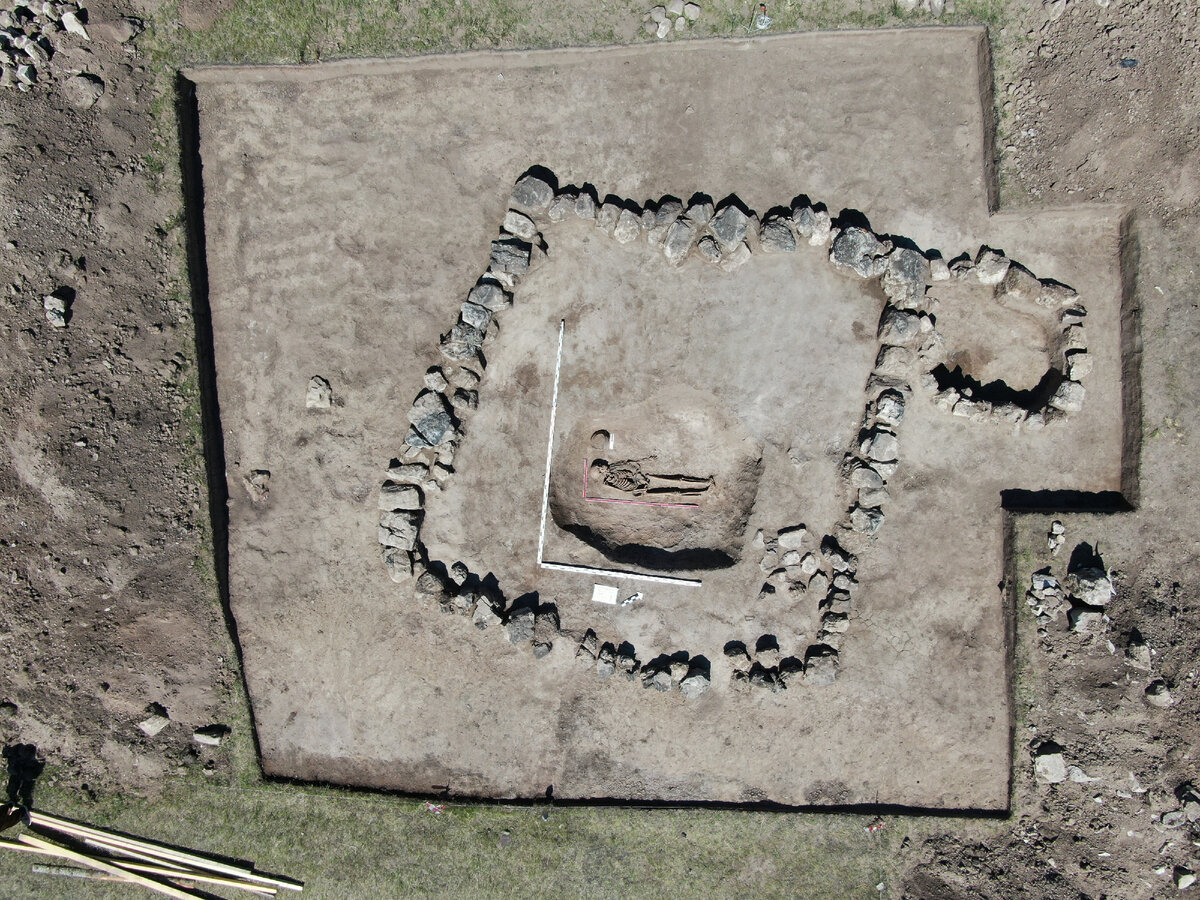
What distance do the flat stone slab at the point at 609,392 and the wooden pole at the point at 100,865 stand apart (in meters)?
2.01

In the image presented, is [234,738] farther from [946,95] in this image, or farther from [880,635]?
[946,95]

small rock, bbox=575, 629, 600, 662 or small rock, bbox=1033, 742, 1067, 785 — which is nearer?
small rock, bbox=1033, 742, 1067, 785

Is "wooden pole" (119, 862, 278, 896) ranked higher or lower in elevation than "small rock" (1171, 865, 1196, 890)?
lower

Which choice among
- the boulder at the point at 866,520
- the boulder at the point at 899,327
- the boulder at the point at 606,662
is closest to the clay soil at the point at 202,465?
the boulder at the point at 899,327

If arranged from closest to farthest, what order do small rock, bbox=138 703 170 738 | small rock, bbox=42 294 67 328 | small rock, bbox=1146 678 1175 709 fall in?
small rock, bbox=1146 678 1175 709 < small rock, bbox=42 294 67 328 < small rock, bbox=138 703 170 738

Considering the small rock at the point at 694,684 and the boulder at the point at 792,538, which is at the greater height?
the boulder at the point at 792,538

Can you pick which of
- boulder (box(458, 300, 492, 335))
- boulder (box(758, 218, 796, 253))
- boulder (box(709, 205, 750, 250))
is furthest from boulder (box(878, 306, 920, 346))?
boulder (box(458, 300, 492, 335))

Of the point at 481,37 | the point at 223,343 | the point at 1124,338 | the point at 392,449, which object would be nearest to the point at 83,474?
the point at 223,343

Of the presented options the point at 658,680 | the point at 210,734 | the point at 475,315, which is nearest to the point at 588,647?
the point at 658,680

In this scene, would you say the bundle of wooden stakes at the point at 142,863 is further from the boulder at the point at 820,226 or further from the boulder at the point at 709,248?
the boulder at the point at 820,226

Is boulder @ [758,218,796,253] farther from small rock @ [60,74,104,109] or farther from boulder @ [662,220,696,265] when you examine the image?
small rock @ [60,74,104,109]

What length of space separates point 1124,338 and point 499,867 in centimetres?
1067

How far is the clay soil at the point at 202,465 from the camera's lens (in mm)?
8406

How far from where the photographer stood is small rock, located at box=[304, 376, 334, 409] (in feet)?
29.0
